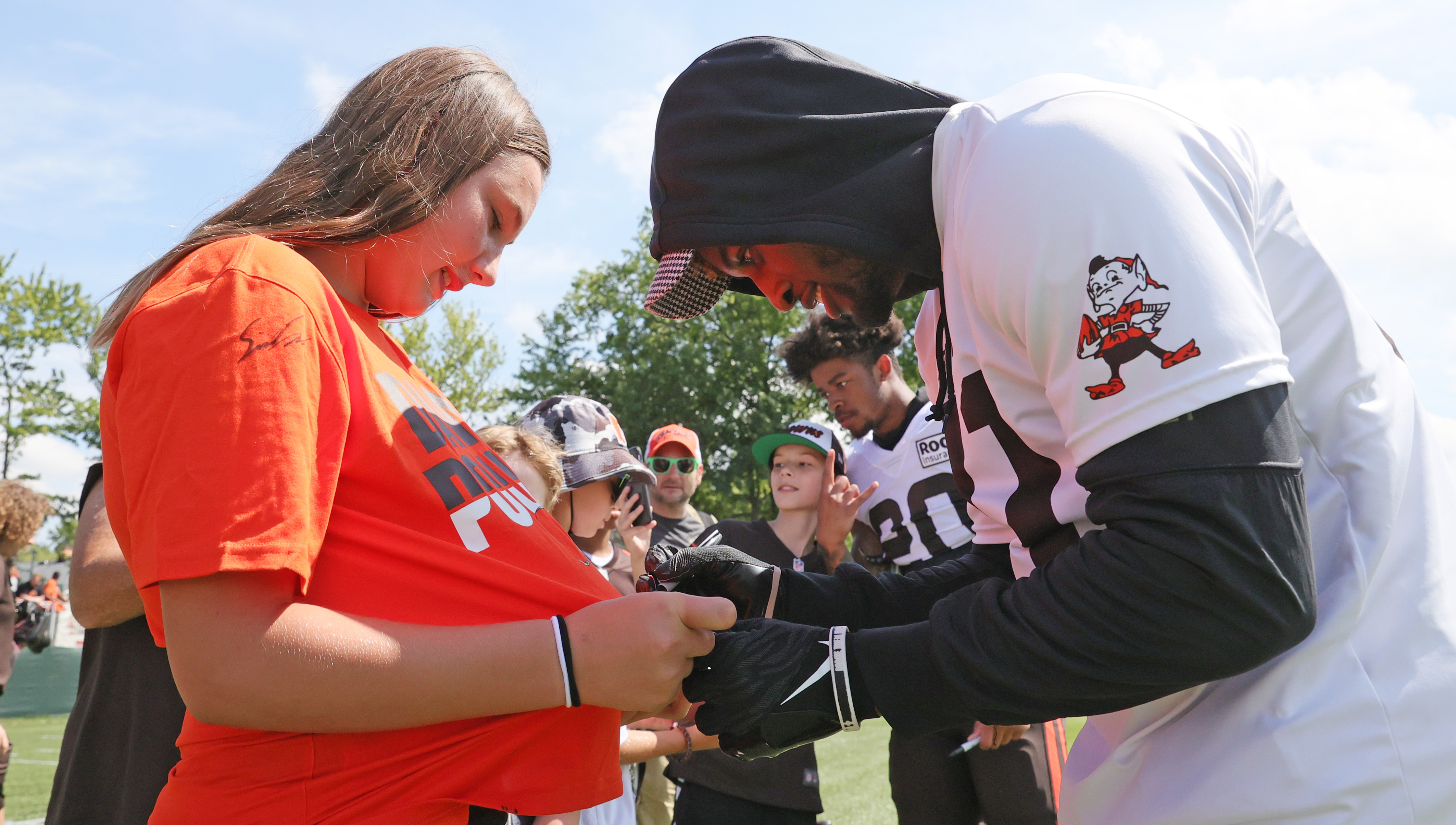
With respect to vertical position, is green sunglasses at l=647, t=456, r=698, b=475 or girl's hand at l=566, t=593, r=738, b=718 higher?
green sunglasses at l=647, t=456, r=698, b=475

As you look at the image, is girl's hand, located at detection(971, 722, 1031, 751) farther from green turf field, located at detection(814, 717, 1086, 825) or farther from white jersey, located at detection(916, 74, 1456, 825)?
white jersey, located at detection(916, 74, 1456, 825)

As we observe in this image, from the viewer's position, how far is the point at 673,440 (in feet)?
24.3

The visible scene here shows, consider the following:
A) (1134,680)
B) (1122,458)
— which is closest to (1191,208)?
(1122,458)

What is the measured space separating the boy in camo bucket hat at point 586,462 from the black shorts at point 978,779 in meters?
1.94

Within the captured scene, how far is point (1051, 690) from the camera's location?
1324mm

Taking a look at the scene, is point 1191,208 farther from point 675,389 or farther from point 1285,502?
point 675,389

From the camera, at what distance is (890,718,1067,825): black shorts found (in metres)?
4.37

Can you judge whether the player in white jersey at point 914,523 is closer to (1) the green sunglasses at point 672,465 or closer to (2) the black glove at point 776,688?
(1) the green sunglasses at point 672,465

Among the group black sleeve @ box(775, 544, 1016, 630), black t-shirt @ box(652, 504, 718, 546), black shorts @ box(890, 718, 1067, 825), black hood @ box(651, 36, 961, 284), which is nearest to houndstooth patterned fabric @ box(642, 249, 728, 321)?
black hood @ box(651, 36, 961, 284)

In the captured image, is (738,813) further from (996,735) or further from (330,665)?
(330,665)

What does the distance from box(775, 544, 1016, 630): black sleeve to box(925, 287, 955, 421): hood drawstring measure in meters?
0.41

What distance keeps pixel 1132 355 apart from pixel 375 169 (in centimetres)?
140

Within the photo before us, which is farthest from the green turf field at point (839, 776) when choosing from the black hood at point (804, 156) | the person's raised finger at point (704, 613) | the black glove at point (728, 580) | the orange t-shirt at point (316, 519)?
the black hood at point (804, 156)

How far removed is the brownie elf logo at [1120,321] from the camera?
121 cm
